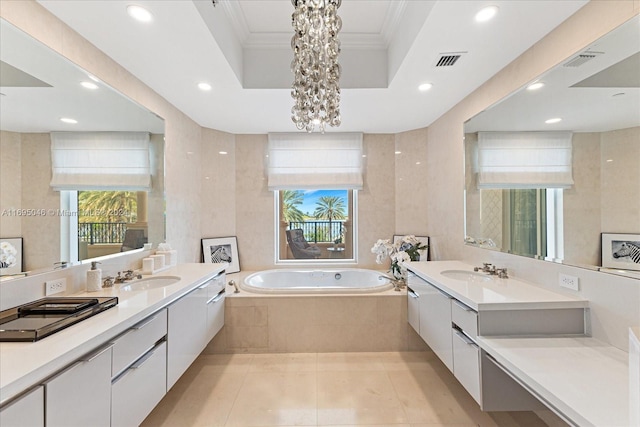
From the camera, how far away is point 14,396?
0.88 m

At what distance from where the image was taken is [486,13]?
1611 millimetres

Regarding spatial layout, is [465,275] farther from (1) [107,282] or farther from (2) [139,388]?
(1) [107,282]

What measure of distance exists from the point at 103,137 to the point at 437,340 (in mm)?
2776

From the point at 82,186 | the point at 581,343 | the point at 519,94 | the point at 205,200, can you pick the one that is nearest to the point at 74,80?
the point at 82,186

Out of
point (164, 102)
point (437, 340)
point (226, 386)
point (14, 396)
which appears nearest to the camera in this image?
point (14, 396)

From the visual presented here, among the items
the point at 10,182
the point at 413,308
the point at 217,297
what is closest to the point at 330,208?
the point at 413,308

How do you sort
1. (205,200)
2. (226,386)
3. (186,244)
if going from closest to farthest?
(226,386) < (186,244) < (205,200)

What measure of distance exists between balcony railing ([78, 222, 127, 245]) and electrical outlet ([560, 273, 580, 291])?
2954 millimetres

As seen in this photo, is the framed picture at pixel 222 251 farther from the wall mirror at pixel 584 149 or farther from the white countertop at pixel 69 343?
the wall mirror at pixel 584 149

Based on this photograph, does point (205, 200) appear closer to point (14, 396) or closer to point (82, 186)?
point (82, 186)

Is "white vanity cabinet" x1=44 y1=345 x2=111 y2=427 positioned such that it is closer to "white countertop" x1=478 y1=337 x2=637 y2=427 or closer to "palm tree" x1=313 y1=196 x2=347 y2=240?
"white countertop" x1=478 y1=337 x2=637 y2=427

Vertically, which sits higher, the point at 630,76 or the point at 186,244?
the point at 630,76

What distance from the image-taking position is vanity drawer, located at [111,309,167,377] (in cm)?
135

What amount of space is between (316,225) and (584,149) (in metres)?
3.12
